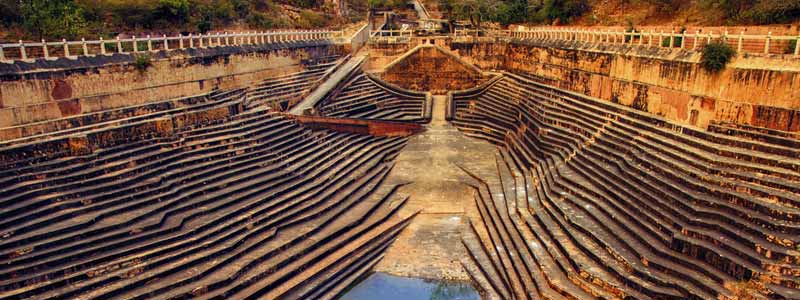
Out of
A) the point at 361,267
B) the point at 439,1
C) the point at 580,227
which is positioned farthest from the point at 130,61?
the point at 439,1

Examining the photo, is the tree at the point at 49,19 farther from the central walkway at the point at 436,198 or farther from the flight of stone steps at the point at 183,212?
the central walkway at the point at 436,198

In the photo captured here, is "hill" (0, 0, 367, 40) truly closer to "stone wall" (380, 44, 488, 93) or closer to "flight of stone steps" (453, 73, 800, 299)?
"stone wall" (380, 44, 488, 93)

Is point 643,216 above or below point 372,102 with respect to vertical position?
below

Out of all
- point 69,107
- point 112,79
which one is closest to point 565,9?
point 112,79

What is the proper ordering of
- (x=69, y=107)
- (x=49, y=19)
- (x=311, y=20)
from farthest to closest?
(x=311, y=20), (x=49, y=19), (x=69, y=107)

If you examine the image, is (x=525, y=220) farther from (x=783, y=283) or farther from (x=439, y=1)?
(x=439, y=1)

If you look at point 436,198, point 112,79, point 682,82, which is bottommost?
point 436,198

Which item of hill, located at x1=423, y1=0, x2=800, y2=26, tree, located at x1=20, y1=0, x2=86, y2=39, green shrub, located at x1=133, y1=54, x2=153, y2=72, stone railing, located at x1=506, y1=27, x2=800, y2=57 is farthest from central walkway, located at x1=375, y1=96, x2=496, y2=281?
tree, located at x1=20, y1=0, x2=86, y2=39

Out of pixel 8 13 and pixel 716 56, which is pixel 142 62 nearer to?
pixel 8 13
